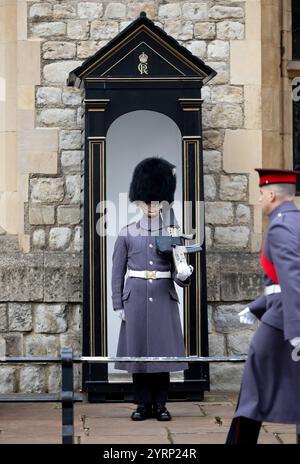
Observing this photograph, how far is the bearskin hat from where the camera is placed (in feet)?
20.9

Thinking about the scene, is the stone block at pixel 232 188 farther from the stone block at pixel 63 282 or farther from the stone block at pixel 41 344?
the stone block at pixel 41 344

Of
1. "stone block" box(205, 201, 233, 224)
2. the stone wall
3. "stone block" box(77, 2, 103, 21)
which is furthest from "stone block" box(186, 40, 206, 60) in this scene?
"stone block" box(205, 201, 233, 224)

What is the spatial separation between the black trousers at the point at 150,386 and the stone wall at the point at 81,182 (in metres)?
1.13

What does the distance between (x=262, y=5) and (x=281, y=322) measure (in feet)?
11.7

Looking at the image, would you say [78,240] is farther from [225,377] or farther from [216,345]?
[225,377]

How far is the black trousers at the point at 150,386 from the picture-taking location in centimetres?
623

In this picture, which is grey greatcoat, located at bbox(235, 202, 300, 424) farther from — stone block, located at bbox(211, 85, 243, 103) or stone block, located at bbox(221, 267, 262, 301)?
stone block, located at bbox(211, 85, 243, 103)

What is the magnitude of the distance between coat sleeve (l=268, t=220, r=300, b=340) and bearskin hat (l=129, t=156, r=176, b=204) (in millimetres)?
1819

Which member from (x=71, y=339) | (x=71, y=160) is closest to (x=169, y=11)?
(x=71, y=160)

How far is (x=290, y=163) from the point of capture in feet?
25.7

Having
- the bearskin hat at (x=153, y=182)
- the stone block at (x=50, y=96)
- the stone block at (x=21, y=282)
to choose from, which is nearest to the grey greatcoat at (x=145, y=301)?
the bearskin hat at (x=153, y=182)
